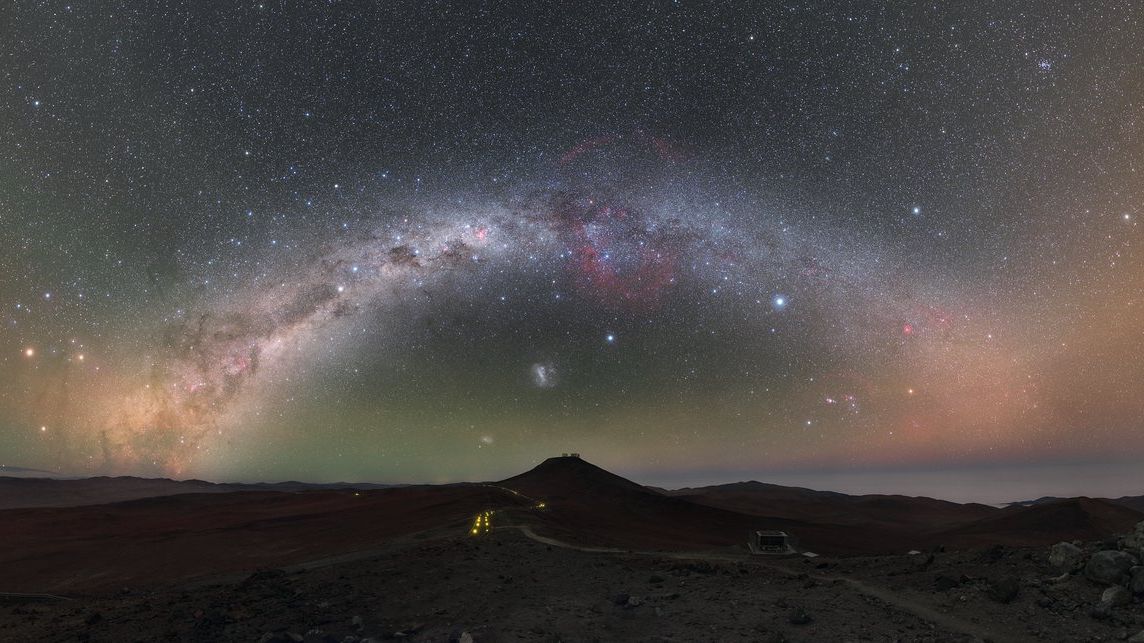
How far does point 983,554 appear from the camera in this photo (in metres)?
19.9

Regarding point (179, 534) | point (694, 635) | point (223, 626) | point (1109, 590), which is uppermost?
point (1109, 590)

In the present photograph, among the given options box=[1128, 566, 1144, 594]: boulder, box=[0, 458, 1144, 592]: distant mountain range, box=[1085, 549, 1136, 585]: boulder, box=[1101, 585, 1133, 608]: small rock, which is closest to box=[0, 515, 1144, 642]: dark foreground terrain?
box=[1101, 585, 1133, 608]: small rock

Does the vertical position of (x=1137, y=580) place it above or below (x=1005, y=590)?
above

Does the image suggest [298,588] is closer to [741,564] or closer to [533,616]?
[533,616]

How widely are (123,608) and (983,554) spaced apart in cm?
3094

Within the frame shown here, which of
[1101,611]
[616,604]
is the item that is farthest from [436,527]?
[1101,611]

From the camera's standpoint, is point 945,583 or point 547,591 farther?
point 547,591

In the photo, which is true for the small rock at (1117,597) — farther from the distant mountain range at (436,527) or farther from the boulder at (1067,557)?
the distant mountain range at (436,527)

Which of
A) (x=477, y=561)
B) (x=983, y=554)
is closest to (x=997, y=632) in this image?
(x=983, y=554)

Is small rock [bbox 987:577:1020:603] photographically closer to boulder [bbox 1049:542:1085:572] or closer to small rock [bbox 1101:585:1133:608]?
boulder [bbox 1049:542:1085:572]

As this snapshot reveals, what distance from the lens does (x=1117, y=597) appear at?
15.3 metres

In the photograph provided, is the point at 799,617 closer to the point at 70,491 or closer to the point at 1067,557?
the point at 1067,557

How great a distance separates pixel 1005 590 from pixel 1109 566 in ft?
9.30

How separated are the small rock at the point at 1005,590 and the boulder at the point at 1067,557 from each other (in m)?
1.67
